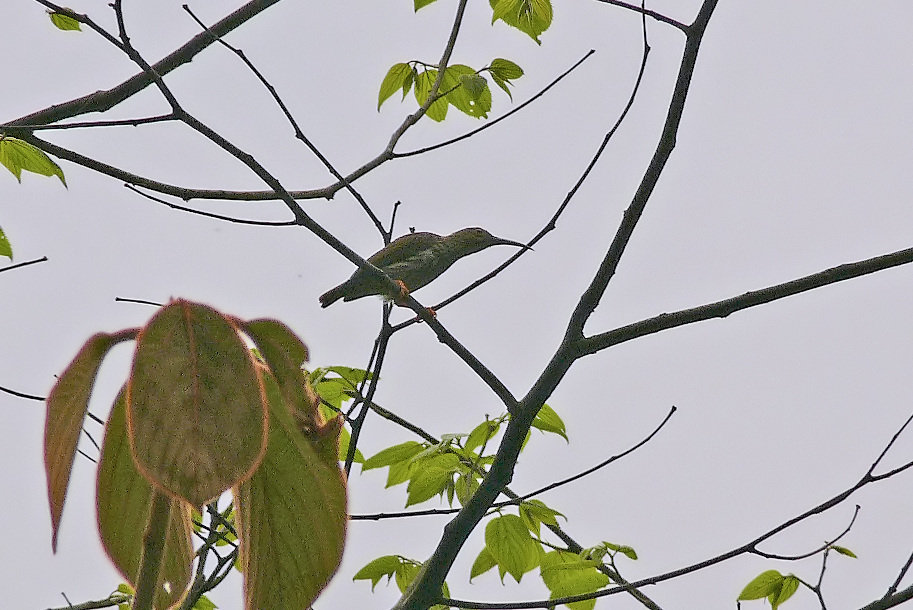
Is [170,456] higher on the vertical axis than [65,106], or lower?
lower

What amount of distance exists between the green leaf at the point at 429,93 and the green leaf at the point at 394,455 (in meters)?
0.79

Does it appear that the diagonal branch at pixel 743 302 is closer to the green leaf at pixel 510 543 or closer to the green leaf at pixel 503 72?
the green leaf at pixel 510 543

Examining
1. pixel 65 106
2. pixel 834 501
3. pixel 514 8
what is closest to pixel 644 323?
pixel 834 501

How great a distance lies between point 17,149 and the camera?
1633 millimetres

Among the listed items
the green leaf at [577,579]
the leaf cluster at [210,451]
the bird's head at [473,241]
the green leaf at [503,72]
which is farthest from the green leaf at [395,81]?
the leaf cluster at [210,451]

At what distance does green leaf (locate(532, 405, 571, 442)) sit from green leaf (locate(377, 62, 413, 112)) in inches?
34.8

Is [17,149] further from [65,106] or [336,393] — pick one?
[336,393]

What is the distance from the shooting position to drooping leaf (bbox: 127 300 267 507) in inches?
14.3

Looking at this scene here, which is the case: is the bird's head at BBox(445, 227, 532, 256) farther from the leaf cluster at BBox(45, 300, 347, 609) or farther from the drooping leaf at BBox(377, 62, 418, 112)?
the leaf cluster at BBox(45, 300, 347, 609)

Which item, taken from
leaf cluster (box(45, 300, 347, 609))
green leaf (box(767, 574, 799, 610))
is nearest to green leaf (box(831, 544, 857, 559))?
green leaf (box(767, 574, 799, 610))

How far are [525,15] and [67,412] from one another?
5.23ft

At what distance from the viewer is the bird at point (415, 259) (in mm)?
3500

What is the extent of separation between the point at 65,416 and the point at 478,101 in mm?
1665

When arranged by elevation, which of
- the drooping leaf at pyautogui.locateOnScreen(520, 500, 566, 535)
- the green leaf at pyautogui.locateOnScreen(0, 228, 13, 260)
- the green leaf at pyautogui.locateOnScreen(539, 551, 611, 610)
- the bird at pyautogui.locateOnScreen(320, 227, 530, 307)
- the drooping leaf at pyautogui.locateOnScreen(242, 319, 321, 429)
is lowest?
the drooping leaf at pyautogui.locateOnScreen(242, 319, 321, 429)
